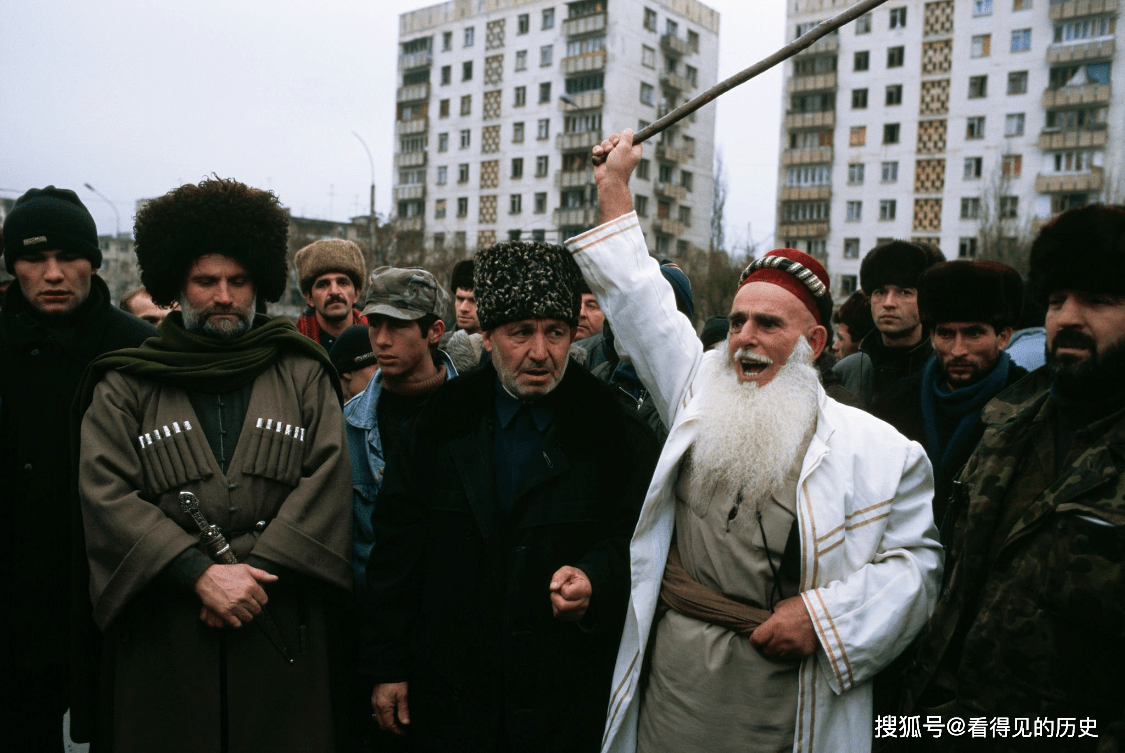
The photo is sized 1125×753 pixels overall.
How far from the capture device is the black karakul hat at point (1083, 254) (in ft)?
7.72

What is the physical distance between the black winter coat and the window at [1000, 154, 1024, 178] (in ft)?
176

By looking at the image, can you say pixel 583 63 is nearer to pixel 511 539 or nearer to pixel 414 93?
pixel 414 93

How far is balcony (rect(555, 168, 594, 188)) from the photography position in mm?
53969

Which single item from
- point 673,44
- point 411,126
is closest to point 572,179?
point 673,44

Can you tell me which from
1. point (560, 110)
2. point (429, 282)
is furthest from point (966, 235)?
point (429, 282)

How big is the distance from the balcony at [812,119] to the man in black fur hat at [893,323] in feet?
179

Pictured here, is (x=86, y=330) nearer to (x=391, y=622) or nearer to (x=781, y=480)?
(x=391, y=622)

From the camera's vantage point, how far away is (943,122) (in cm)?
5034

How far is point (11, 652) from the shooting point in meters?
3.32

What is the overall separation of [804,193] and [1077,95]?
52.8 ft

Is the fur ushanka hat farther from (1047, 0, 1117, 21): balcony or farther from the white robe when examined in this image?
(1047, 0, 1117, 21): balcony

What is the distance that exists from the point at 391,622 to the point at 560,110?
56.4 m

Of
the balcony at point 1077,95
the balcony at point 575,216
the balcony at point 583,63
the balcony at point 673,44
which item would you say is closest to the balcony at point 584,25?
the balcony at point 583,63

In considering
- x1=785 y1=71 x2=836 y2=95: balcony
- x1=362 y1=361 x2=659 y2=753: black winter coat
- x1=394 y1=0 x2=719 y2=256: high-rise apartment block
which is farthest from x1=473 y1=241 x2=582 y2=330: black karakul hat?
→ x1=785 y1=71 x2=836 y2=95: balcony
